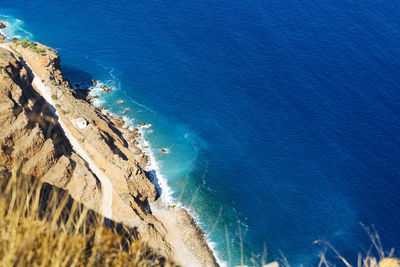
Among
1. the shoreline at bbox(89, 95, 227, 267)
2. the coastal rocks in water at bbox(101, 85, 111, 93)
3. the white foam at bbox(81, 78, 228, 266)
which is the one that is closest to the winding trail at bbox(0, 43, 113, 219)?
the shoreline at bbox(89, 95, 227, 267)

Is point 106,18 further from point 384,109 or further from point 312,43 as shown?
point 384,109

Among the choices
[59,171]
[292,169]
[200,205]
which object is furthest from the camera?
[292,169]

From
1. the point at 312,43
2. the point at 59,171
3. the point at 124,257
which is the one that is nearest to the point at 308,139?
the point at 312,43

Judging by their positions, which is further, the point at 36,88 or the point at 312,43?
the point at 312,43

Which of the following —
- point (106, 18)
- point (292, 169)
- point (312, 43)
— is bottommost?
point (292, 169)

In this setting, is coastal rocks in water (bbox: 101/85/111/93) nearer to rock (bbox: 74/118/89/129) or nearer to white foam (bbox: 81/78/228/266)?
white foam (bbox: 81/78/228/266)

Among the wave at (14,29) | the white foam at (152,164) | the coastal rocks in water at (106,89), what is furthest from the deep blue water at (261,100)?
the coastal rocks in water at (106,89)

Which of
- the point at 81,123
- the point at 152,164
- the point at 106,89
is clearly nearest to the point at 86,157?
the point at 81,123
